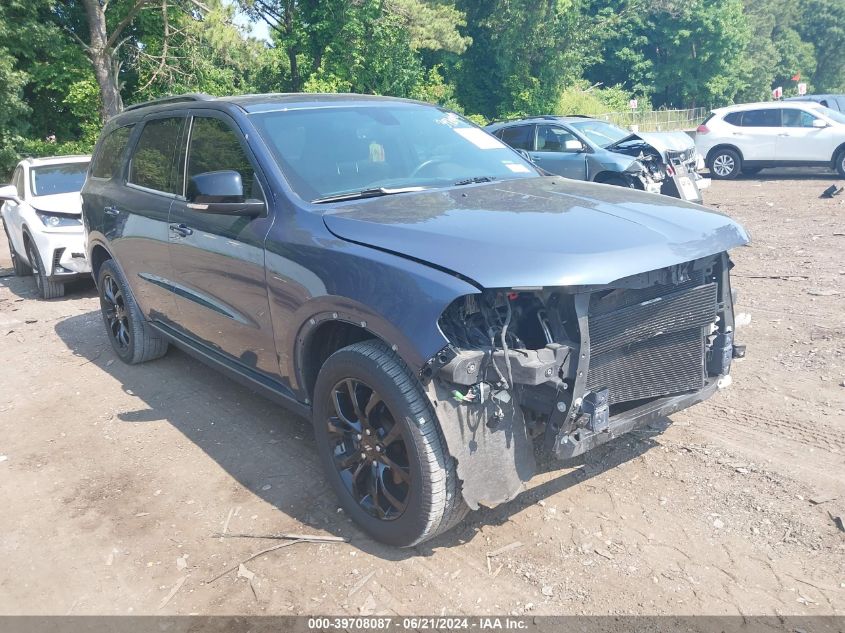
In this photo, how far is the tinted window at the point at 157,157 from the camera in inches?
184

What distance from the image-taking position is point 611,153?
1134 cm

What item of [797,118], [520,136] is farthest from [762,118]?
[520,136]

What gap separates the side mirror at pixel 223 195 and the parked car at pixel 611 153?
815 cm

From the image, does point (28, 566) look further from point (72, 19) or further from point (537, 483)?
point (72, 19)

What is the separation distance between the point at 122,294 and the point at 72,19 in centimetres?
2215

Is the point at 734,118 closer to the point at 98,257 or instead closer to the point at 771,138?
the point at 771,138

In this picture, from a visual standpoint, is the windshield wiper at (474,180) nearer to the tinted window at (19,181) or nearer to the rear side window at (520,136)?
the tinted window at (19,181)

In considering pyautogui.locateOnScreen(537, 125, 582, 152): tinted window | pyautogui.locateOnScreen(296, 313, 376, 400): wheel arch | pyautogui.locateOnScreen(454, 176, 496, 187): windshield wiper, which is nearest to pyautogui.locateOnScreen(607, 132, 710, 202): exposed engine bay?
pyautogui.locateOnScreen(537, 125, 582, 152): tinted window

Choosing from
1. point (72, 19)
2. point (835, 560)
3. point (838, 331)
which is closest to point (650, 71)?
point (72, 19)

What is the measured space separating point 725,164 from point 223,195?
16.0m

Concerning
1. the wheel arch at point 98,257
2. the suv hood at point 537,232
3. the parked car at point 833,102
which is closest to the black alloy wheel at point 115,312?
the wheel arch at point 98,257

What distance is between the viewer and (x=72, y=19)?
23438 millimetres

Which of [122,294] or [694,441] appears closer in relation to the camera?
[694,441]

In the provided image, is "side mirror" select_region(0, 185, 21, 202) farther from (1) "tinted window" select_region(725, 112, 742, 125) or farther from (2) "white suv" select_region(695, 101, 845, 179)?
(1) "tinted window" select_region(725, 112, 742, 125)
